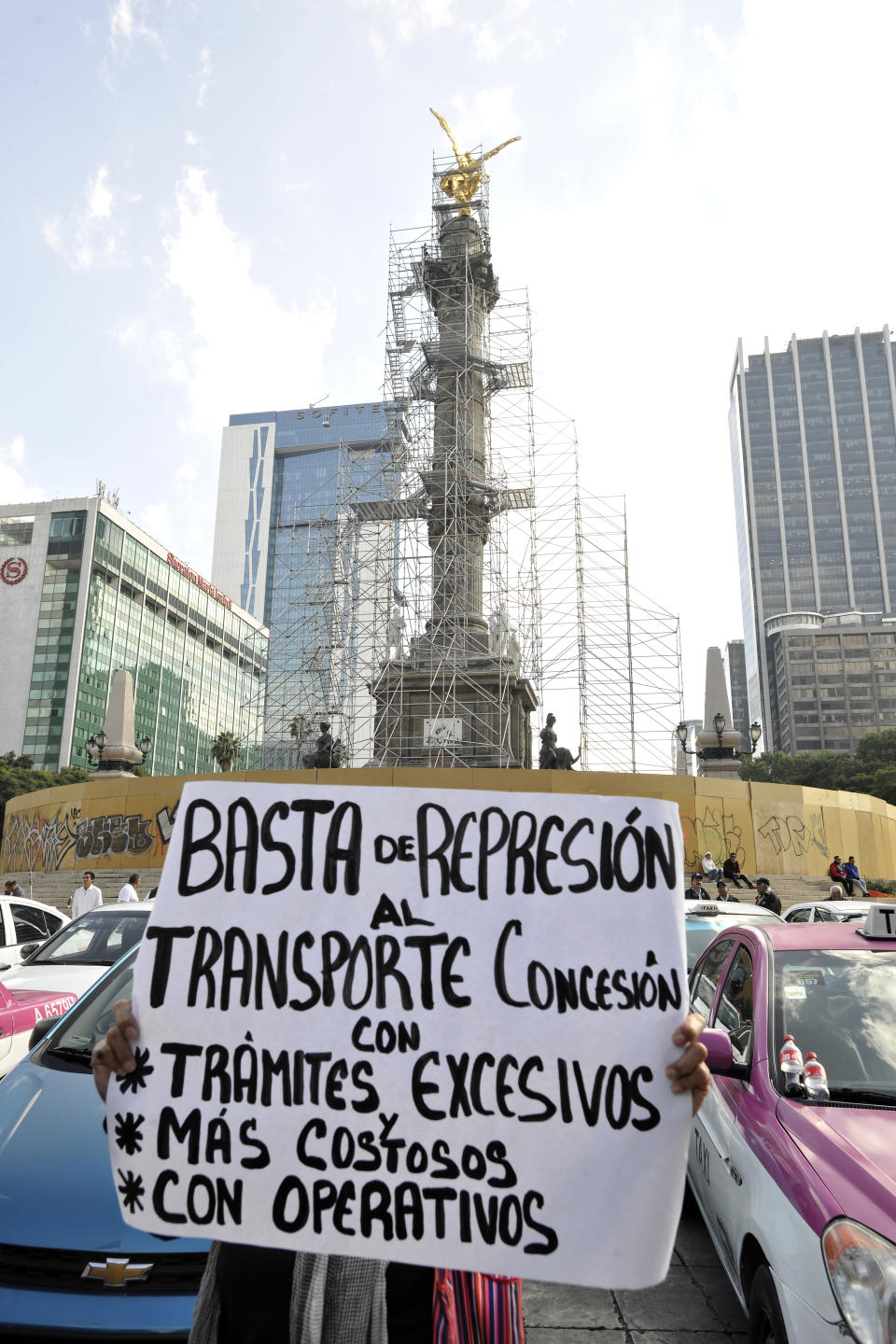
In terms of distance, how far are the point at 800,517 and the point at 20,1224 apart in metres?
160

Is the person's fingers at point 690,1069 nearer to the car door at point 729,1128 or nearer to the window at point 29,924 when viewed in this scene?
the car door at point 729,1128

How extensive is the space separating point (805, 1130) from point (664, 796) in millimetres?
18625

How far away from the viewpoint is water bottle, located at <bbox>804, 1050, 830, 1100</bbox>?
288 cm

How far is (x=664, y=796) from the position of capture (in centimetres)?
2080

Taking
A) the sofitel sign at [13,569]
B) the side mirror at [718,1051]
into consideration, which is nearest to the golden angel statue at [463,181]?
the side mirror at [718,1051]

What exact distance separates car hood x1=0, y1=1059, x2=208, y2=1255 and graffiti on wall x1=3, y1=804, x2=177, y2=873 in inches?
826

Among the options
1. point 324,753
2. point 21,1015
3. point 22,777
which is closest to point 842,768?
point 324,753

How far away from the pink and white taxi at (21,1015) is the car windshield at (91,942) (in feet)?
1.50

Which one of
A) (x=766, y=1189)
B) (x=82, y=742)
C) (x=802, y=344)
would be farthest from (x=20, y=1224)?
(x=802, y=344)

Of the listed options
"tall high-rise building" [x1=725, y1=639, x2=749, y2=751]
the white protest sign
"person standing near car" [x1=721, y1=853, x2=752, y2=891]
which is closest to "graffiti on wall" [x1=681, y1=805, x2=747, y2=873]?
"person standing near car" [x1=721, y1=853, x2=752, y2=891]

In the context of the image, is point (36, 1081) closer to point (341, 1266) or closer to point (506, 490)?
point (341, 1266)

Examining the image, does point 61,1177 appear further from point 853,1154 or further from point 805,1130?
point 853,1154

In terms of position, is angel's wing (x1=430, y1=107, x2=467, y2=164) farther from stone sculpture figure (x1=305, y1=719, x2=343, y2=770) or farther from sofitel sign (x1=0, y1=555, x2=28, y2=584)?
sofitel sign (x1=0, y1=555, x2=28, y2=584)

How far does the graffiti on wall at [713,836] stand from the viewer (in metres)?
22.9
